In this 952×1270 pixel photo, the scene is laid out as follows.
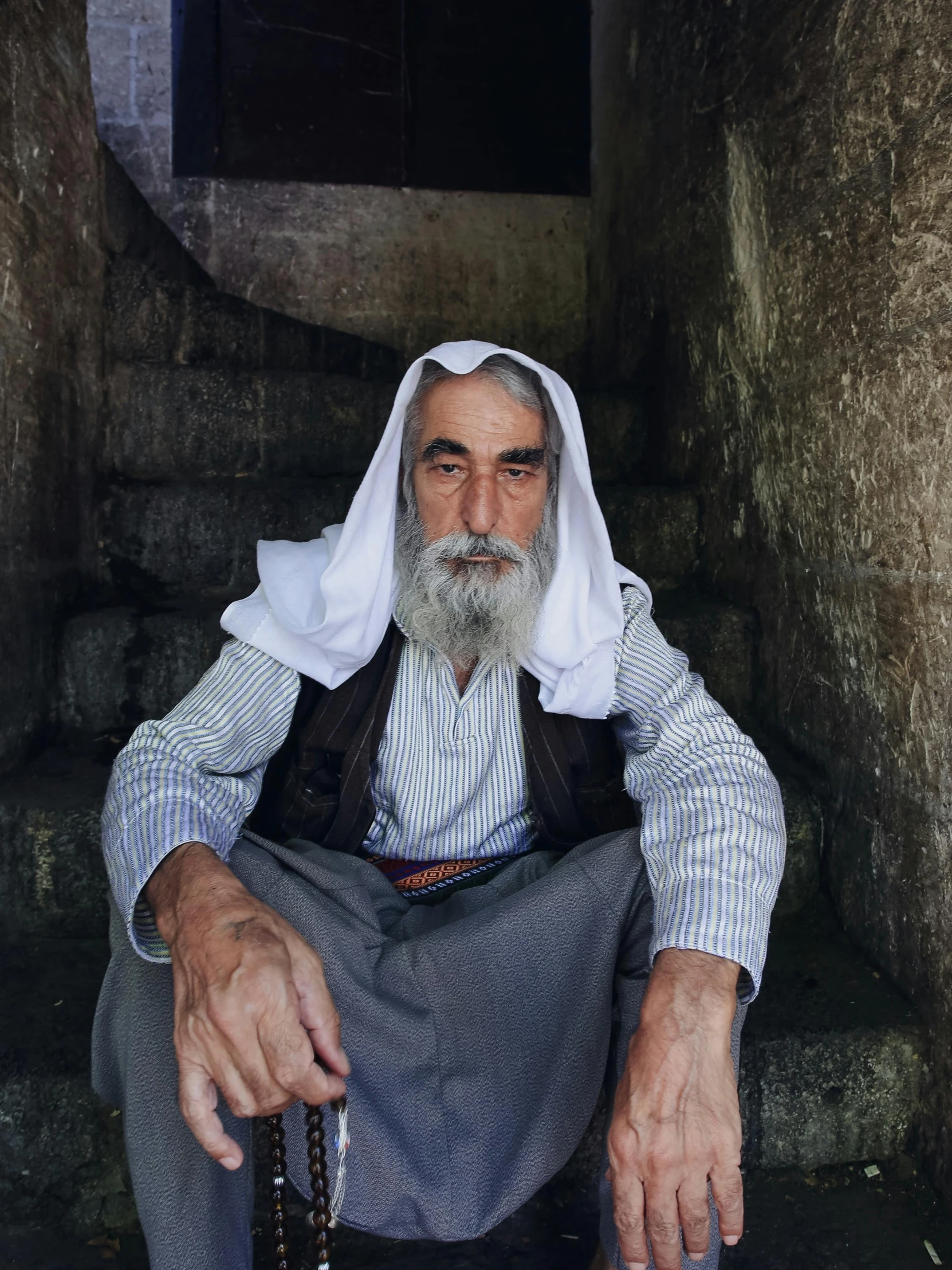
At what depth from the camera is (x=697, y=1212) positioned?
4.33 ft

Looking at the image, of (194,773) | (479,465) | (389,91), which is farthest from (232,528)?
(389,91)

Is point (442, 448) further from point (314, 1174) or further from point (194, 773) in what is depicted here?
point (314, 1174)

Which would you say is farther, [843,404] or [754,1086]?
[843,404]

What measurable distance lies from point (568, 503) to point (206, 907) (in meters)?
1.17

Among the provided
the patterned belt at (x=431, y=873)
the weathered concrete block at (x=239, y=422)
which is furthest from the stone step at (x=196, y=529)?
the patterned belt at (x=431, y=873)

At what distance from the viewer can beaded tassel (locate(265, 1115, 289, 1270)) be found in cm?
142

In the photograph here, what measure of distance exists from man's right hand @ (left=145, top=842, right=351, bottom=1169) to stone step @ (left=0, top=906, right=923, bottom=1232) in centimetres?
72

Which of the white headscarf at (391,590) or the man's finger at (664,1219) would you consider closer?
the man's finger at (664,1219)

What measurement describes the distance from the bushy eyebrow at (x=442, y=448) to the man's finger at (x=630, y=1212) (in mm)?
1361

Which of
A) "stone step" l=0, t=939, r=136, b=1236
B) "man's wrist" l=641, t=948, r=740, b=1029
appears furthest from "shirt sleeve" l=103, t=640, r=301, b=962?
"man's wrist" l=641, t=948, r=740, b=1029

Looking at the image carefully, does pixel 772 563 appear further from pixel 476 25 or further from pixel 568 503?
pixel 476 25

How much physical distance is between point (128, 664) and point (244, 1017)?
168cm

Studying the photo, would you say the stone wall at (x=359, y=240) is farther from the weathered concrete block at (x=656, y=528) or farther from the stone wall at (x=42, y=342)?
the weathered concrete block at (x=656, y=528)

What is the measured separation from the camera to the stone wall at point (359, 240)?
17.5 feet
